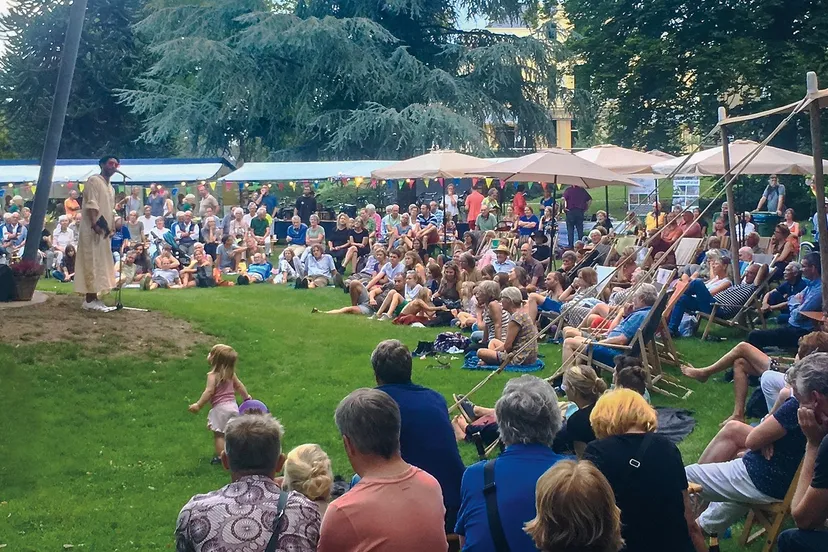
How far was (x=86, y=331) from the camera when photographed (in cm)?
1090

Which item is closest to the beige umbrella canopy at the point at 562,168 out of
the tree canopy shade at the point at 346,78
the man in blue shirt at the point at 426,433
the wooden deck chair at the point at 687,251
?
the wooden deck chair at the point at 687,251

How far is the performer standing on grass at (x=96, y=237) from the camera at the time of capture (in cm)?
1134

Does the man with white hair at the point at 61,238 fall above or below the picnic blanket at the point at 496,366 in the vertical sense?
above

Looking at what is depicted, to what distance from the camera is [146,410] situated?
9625 mm

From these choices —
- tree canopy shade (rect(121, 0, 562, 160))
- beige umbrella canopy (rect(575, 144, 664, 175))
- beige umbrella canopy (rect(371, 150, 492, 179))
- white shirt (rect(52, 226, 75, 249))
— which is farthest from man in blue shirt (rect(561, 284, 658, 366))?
tree canopy shade (rect(121, 0, 562, 160))

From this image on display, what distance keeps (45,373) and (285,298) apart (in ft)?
26.1

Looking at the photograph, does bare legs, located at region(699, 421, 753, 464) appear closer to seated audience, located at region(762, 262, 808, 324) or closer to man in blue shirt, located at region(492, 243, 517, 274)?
seated audience, located at region(762, 262, 808, 324)

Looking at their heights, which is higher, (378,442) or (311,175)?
(311,175)

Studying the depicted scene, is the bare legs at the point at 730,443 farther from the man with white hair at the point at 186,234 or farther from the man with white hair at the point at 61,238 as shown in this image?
the man with white hair at the point at 61,238

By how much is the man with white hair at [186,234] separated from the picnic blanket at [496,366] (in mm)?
11674

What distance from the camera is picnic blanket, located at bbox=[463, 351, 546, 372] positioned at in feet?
35.0

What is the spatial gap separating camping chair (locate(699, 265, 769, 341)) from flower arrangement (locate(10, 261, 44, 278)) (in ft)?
26.9

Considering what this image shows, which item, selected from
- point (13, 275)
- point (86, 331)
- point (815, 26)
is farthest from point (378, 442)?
Result: point (815, 26)

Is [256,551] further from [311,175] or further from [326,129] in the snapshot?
[326,129]
